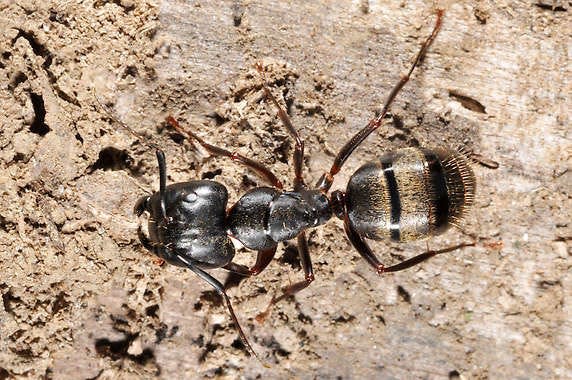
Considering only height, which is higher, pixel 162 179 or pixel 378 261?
pixel 162 179

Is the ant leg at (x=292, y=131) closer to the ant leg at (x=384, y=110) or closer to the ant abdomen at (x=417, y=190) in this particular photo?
the ant leg at (x=384, y=110)

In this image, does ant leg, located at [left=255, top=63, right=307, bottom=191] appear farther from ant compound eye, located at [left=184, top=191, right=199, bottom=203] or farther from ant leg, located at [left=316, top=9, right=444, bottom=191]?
ant compound eye, located at [left=184, top=191, right=199, bottom=203]

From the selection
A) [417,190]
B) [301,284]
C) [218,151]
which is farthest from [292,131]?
[301,284]

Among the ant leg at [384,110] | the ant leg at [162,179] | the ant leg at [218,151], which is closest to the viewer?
the ant leg at [162,179]

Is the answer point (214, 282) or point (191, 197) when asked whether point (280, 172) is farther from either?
point (214, 282)

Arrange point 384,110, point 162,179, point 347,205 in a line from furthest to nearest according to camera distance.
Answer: point 347,205
point 384,110
point 162,179

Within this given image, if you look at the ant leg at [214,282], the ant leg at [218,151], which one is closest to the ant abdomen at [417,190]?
the ant leg at [218,151]

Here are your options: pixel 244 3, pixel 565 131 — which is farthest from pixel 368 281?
pixel 244 3

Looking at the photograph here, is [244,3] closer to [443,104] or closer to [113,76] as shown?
[113,76]

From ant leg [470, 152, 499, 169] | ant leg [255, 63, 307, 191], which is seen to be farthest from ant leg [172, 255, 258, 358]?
ant leg [470, 152, 499, 169]
